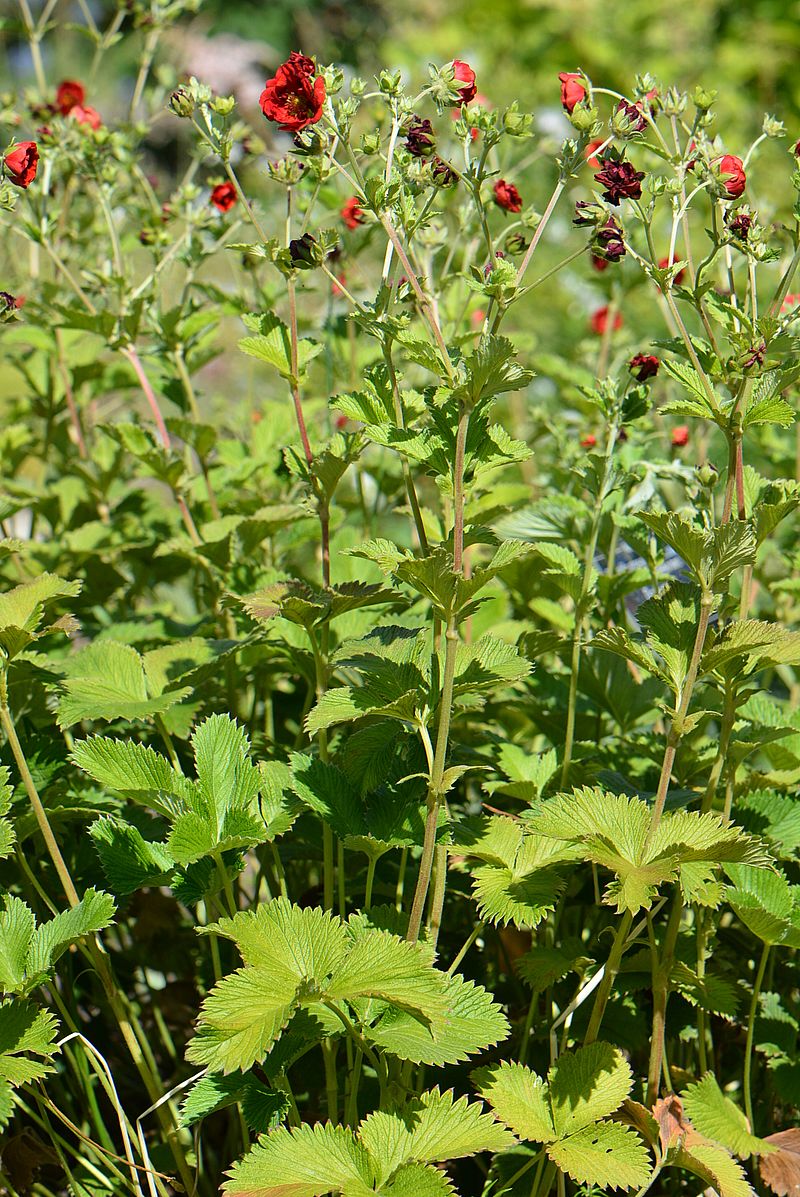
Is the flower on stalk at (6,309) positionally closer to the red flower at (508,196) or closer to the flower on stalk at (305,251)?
the flower on stalk at (305,251)

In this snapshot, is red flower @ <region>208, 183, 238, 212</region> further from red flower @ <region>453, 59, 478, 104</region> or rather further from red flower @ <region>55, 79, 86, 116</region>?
red flower @ <region>453, 59, 478, 104</region>

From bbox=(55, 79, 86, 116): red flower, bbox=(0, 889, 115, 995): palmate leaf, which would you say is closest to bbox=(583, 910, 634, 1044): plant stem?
bbox=(0, 889, 115, 995): palmate leaf

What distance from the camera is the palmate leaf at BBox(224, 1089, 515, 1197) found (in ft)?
2.98

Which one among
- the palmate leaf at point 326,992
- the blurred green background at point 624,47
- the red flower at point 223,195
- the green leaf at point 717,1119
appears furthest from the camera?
the blurred green background at point 624,47

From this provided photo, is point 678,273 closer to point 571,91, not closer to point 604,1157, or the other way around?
point 571,91

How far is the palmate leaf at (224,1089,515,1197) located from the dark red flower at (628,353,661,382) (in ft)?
2.44

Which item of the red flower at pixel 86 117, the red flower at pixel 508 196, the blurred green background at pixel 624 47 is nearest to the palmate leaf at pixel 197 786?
the red flower at pixel 508 196

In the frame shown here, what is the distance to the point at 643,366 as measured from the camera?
4.16 feet

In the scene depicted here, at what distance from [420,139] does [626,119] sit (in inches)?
7.3

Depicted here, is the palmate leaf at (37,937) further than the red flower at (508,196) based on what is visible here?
No

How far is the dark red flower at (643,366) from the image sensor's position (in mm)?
1258

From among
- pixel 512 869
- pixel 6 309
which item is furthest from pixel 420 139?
pixel 512 869

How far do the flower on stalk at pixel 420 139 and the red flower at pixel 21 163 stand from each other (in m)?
0.37

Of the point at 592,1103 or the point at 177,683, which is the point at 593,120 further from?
the point at 592,1103
